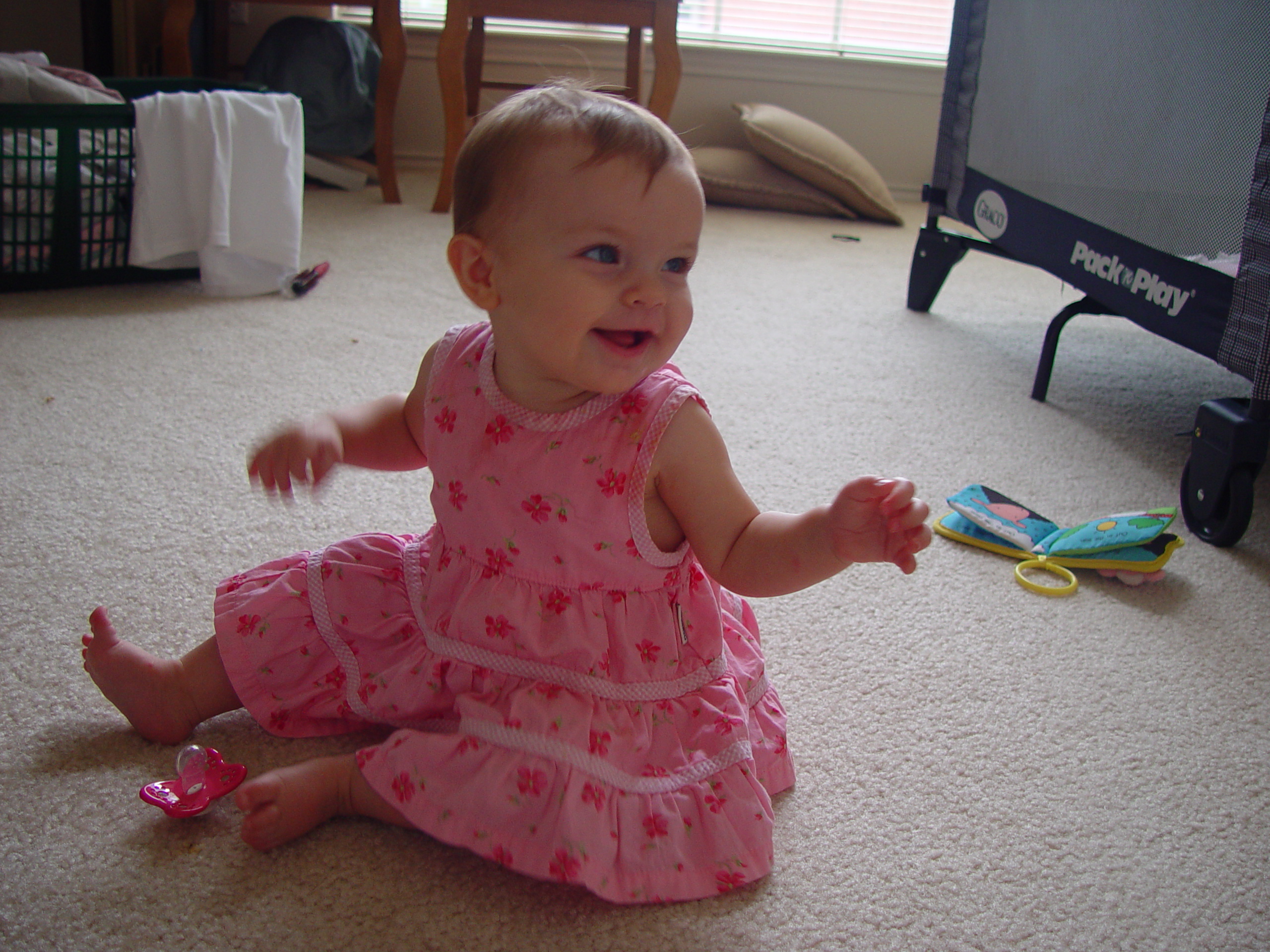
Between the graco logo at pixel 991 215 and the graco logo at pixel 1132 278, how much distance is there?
210mm

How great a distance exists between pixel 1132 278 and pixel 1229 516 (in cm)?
34

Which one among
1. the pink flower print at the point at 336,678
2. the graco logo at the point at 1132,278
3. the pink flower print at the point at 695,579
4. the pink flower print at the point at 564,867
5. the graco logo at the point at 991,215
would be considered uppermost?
the graco logo at the point at 991,215

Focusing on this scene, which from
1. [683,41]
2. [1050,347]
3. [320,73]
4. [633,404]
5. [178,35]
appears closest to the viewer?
[633,404]

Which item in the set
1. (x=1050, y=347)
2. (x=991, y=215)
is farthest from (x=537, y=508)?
(x=991, y=215)

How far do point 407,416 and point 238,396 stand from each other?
575mm

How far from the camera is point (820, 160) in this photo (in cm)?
262

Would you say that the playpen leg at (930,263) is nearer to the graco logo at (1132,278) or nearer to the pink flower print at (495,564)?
the graco logo at (1132,278)

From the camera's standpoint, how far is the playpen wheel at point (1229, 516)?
107 centimetres

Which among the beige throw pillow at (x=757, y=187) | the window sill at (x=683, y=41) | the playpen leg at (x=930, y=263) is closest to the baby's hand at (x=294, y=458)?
the playpen leg at (x=930, y=263)

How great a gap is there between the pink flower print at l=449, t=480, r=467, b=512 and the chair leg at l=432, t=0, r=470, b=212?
1673 millimetres

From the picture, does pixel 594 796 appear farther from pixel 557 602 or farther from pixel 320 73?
pixel 320 73

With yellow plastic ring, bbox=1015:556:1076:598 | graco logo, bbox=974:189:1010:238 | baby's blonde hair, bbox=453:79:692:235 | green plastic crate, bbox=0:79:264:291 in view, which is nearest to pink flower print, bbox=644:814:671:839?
baby's blonde hair, bbox=453:79:692:235

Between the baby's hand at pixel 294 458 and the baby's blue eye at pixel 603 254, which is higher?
the baby's blue eye at pixel 603 254

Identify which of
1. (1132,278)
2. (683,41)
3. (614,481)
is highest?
(683,41)
